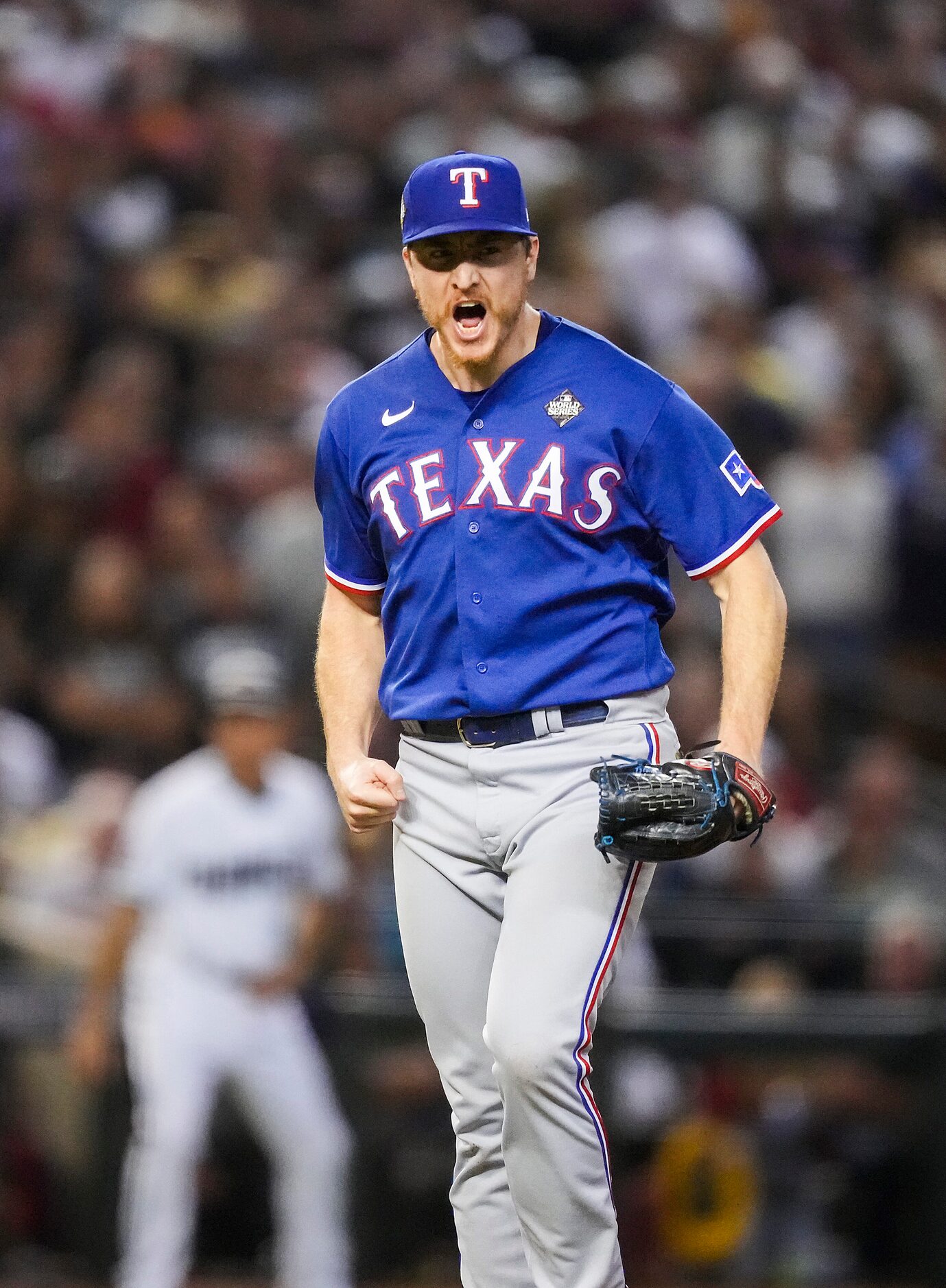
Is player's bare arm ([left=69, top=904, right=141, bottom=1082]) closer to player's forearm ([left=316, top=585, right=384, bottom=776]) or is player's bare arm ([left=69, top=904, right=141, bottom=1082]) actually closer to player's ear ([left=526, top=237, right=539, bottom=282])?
player's forearm ([left=316, top=585, right=384, bottom=776])

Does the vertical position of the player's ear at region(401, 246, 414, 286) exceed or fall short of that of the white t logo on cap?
it falls short

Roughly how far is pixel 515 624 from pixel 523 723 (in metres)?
0.16

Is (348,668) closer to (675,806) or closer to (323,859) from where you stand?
(675,806)

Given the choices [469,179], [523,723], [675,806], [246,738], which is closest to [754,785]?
[675,806]

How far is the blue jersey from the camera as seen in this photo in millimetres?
3100

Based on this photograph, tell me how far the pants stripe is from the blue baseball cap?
1043 mm

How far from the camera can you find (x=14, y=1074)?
6.90 metres

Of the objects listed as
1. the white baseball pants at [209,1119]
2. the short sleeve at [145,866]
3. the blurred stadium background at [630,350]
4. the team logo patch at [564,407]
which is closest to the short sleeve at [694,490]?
the team logo patch at [564,407]

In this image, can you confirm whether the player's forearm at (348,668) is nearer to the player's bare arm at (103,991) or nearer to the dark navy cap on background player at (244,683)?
the dark navy cap on background player at (244,683)

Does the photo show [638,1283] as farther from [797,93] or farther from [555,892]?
[797,93]

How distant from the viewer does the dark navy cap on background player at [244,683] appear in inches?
255

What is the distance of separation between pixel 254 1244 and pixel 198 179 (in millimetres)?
5156

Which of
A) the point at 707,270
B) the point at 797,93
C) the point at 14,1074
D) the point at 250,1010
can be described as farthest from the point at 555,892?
the point at 797,93

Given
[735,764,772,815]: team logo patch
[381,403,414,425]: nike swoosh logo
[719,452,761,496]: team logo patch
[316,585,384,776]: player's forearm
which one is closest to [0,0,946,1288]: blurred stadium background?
[316,585,384,776]: player's forearm
